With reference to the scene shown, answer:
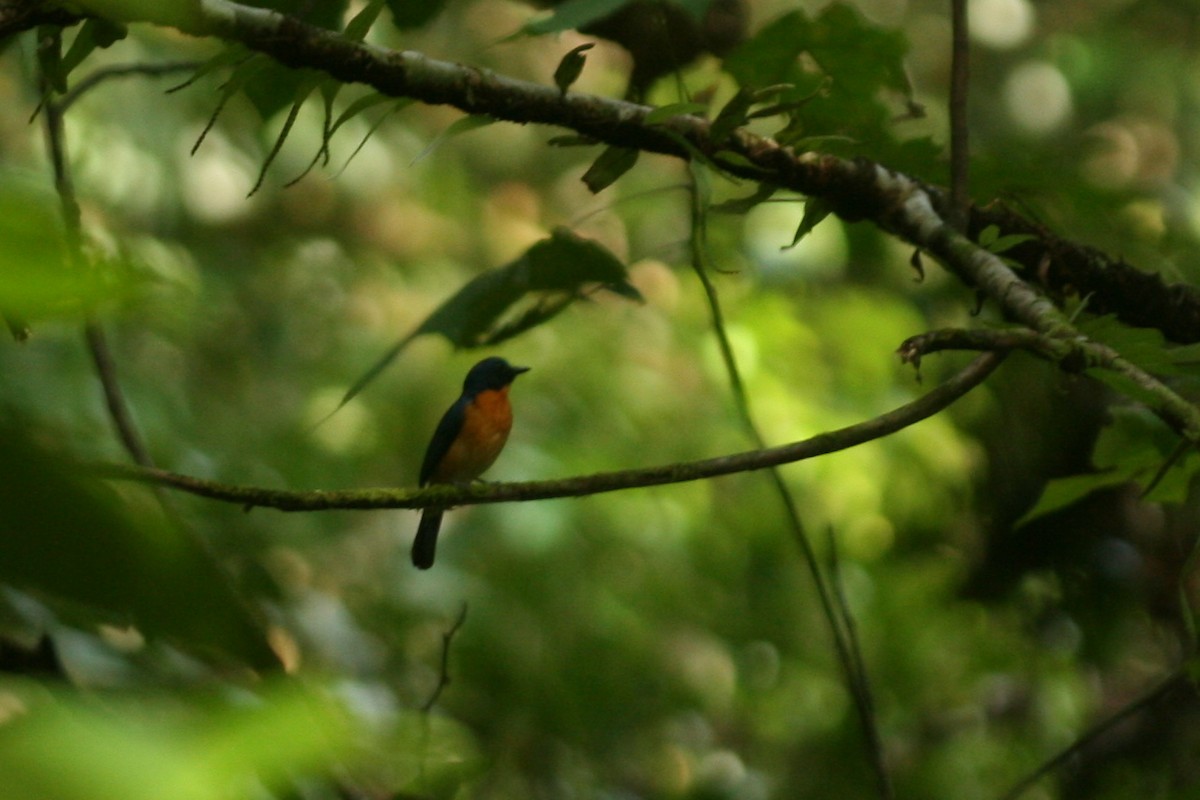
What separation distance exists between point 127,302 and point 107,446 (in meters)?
4.60

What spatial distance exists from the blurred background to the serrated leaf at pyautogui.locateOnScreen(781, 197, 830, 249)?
0.40 ft

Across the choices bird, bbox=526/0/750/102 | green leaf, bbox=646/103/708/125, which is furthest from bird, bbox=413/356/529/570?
green leaf, bbox=646/103/708/125

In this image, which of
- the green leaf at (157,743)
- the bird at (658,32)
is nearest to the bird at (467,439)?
the bird at (658,32)

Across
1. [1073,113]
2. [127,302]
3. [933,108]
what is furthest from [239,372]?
[127,302]

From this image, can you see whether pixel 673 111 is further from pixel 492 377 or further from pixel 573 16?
pixel 492 377

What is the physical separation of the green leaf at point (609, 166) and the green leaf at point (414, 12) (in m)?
0.50

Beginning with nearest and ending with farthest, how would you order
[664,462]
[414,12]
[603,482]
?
[603,482] → [414,12] → [664,462]

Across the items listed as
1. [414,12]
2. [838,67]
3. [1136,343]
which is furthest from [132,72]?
[1136,343]

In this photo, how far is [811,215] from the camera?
1.89 metres

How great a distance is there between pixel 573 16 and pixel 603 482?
55cm

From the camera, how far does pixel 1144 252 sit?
8.76 feet

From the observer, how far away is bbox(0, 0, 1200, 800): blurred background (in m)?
2.35

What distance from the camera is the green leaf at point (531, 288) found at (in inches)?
86.3

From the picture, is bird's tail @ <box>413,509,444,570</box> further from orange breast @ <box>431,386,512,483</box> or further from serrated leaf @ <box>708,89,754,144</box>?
serrated leaf @ <box>708,89,754,144</box>
